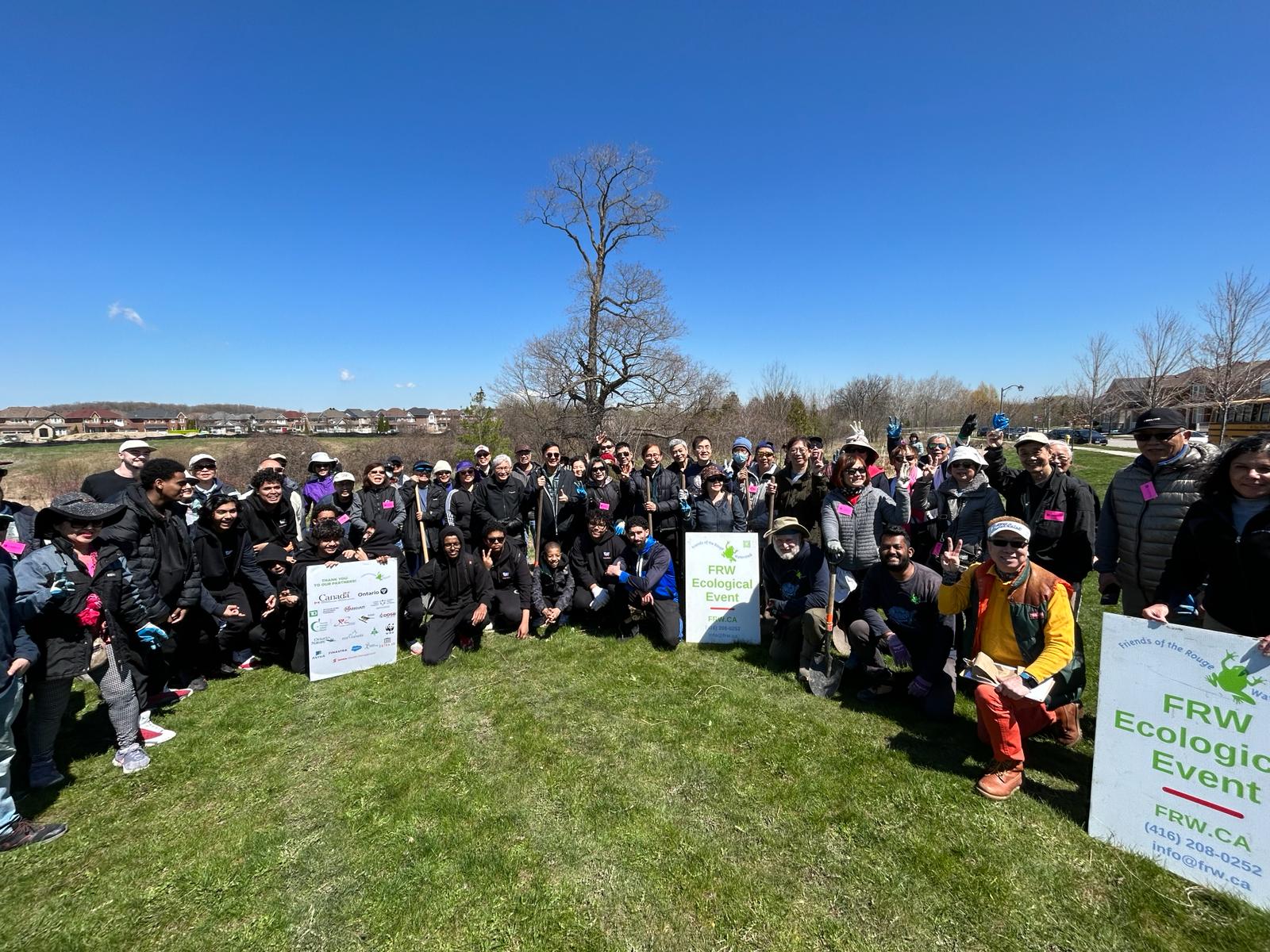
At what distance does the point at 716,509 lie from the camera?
6.50m

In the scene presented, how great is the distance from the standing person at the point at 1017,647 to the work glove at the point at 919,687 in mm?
532

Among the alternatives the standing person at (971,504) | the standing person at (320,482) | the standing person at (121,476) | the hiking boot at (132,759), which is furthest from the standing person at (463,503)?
A: the standing person at (971,504)

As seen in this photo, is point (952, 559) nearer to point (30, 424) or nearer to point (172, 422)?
point (30, 424)

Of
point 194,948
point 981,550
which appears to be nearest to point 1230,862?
point 981,550

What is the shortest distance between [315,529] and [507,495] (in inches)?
95.6

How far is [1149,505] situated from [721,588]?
3.80 m

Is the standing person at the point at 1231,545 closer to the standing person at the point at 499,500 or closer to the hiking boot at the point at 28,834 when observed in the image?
the standing person at the point at 499,500

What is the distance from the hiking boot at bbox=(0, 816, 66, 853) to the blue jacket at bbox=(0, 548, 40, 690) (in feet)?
3.00

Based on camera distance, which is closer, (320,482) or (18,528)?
(18,528)

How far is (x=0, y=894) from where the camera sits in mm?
2896

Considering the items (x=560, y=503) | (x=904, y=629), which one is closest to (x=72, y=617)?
(x=560, y=503)

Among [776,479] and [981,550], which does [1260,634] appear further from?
[776,479]

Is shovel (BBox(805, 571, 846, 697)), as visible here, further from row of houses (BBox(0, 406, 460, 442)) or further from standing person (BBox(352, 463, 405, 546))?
row of houses (BBox(0, 406, 460, 442))

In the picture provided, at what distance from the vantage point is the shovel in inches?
189
